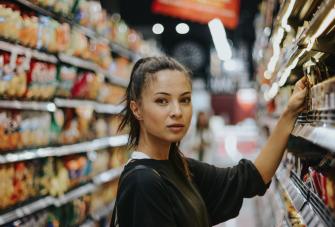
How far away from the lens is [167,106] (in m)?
1.81

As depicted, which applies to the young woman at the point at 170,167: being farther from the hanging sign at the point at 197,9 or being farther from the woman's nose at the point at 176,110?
the hanging sign at the point at 197,9

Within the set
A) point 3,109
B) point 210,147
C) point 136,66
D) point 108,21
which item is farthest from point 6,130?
point 210,147

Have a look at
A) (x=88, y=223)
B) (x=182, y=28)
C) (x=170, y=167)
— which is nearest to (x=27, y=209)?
(x=88, y=223)

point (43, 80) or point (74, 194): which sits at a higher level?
point (43, 80)

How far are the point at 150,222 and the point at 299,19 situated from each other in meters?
1.81

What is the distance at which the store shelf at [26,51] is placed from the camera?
10.4 ft

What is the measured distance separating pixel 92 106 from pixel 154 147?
10.9 feet

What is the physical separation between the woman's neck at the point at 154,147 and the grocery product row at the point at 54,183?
0.81 metres

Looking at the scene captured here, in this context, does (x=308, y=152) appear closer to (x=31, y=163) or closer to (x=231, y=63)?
(x=31, y=163)

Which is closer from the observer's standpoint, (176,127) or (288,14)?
(176,127)

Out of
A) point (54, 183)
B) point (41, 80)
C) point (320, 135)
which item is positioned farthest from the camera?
point (54, 183)

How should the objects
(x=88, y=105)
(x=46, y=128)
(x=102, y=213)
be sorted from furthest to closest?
(x=102, y=213)
(x=88, y=105)
(x=46, y=128)

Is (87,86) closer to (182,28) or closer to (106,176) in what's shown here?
(106,176)

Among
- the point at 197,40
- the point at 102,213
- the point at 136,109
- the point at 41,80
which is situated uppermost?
the point at 197,40
